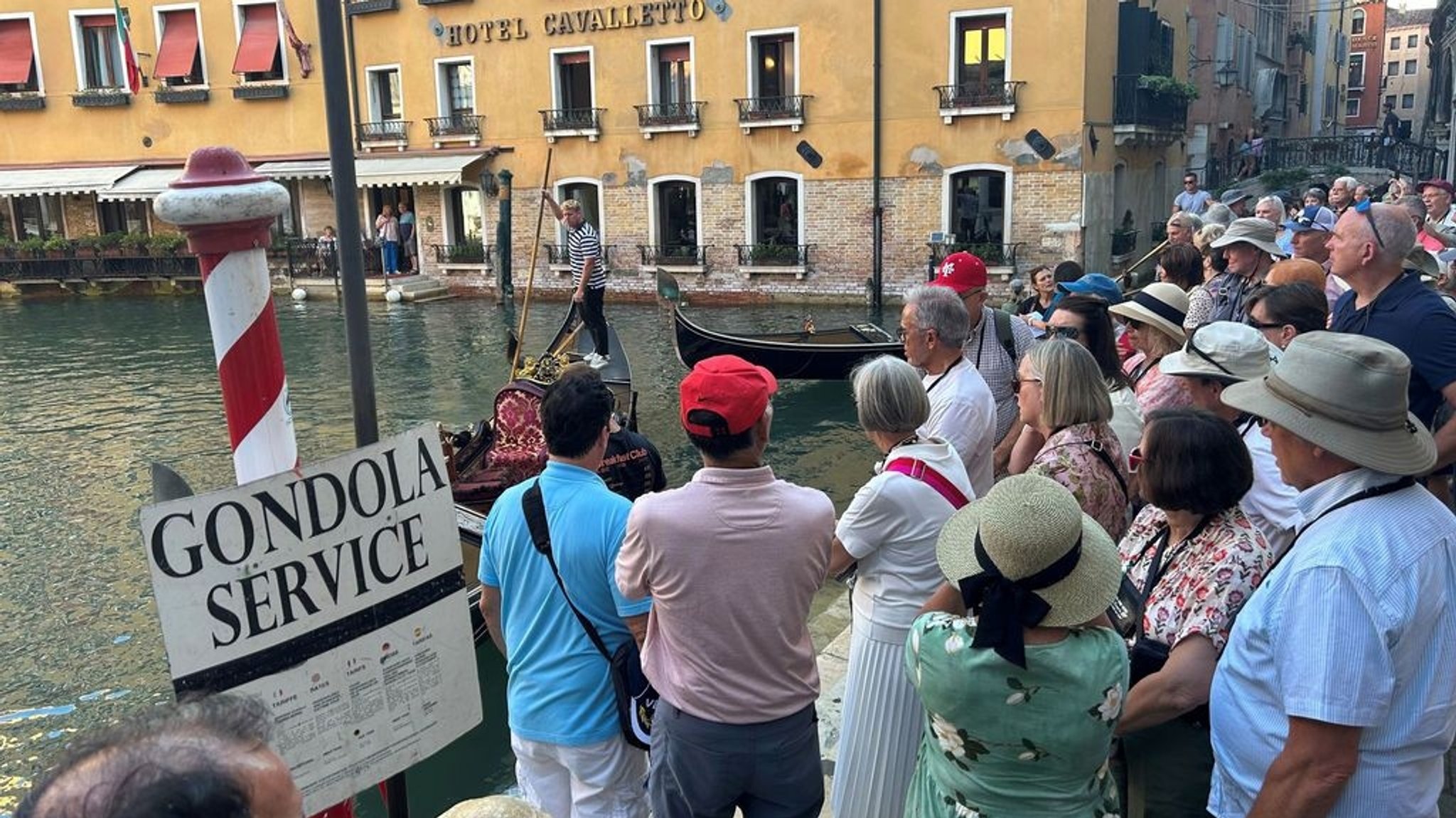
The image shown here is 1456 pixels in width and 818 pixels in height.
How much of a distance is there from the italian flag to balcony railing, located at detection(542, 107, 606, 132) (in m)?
7.07

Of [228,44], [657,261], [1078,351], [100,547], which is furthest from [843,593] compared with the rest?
[228,44]

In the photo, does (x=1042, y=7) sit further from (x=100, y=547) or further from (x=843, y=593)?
(x=100, y=547)

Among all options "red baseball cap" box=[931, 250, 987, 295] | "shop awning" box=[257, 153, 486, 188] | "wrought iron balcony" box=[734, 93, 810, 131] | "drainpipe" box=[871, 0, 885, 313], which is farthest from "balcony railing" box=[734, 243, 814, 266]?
"red baseball cap" box=[931, 250, 987, 295]

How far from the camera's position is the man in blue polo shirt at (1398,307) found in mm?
2674

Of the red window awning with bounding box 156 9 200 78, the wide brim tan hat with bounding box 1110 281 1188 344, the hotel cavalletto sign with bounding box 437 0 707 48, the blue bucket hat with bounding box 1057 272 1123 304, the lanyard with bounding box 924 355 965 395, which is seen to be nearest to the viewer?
the lanyard with bounding box 924 355 965 395

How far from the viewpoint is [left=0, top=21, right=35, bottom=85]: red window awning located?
60.8 ft

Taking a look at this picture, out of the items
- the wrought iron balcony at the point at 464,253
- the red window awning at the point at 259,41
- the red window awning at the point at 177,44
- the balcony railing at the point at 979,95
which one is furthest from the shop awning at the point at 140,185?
the balcony railing at the point at 979,95

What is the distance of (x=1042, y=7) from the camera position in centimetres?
1326

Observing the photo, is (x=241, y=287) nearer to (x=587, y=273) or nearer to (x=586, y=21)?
(x=587, y=273)

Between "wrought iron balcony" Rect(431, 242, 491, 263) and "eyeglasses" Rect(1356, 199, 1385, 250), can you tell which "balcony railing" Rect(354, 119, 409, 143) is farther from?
"eyeglasses" Rect(1356, 199, 1385, 250)

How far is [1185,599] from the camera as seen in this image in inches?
67.0

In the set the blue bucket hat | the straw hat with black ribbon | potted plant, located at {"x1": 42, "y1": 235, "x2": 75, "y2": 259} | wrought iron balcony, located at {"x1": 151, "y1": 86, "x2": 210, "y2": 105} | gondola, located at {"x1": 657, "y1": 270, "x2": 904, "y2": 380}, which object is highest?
wrought iron balcony, located at {"x1": 151, "y1": 86, "x2": 210, "y2": 105}

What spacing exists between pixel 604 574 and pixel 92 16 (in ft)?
67.7

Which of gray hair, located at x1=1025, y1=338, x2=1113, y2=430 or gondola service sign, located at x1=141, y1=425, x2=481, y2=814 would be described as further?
gray hair, located at x1=1025, y1=338, x2=1113, y2=430
